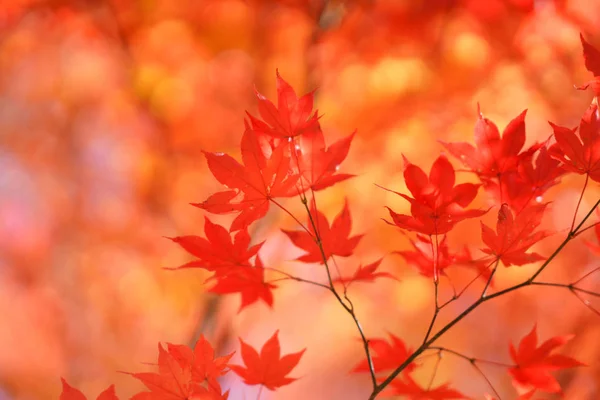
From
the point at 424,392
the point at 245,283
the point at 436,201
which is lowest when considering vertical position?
the point at 424,392

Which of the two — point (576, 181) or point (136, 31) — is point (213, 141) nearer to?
point (136, 31)

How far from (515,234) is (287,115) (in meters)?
0.23

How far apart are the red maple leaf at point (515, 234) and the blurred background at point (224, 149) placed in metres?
0.57

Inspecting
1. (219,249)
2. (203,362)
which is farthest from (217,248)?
(203,362)

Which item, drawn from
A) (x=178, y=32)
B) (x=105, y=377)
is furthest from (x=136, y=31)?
(x=105, y=377)

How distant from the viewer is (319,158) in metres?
0.52

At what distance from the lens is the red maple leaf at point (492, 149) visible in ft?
1.69

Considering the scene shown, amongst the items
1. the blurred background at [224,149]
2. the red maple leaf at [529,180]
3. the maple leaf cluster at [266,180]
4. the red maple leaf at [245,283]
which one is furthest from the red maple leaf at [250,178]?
the blurred background at [224,149]

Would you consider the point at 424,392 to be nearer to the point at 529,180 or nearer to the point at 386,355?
the point at 386,355

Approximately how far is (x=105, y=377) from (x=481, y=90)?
96 centimetres

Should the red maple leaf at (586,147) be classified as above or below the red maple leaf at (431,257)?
above

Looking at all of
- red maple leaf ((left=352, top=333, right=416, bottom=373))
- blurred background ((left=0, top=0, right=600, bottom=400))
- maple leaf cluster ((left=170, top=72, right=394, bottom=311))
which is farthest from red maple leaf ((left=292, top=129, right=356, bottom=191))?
blurred background ((left=0, top=0, right=600, bottom=400))

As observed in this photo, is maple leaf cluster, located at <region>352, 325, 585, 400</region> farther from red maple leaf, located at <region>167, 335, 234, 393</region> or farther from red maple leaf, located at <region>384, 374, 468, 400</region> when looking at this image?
red maple leaf, located at <region>167, 335, 234, 393</region>

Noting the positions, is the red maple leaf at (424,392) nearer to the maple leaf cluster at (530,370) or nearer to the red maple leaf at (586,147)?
the maple leaf cluster at (530,370)
